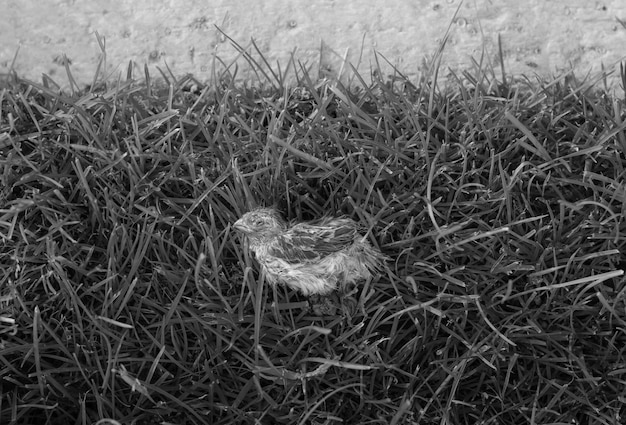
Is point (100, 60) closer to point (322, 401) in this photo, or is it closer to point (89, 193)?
point (89, 193)

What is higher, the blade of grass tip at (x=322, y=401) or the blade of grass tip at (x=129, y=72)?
the blade of grass tip at (x=129, y=72)

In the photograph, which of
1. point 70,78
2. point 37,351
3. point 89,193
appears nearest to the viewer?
point 37,351

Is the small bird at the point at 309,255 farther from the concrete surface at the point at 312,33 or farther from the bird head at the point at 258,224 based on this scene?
the concrete surface at the point at 312,33

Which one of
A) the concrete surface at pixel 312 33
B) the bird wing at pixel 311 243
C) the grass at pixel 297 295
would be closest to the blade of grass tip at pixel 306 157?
the grass at pixel 297 295

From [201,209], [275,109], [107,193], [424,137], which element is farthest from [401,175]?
[107,193]

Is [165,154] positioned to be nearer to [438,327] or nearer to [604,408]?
[438,327]

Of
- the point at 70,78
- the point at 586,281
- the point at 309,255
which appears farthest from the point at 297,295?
the point at 70,78

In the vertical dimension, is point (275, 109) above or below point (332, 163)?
above
